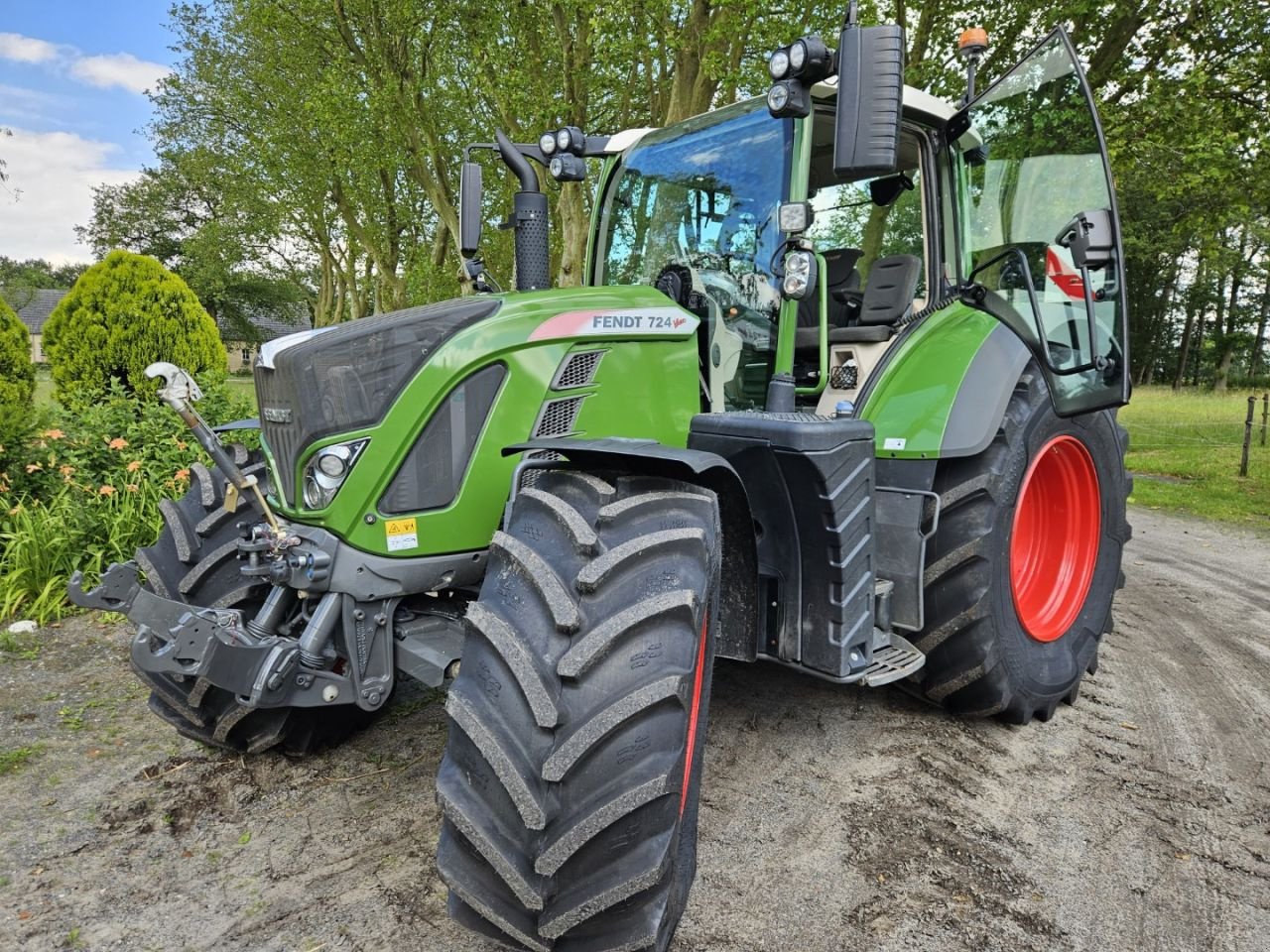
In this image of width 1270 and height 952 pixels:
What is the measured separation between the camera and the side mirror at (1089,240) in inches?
119

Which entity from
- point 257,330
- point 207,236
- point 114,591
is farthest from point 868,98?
point 257,330

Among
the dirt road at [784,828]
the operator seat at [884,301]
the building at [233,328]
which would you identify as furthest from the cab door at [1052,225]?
the building at [233,328]

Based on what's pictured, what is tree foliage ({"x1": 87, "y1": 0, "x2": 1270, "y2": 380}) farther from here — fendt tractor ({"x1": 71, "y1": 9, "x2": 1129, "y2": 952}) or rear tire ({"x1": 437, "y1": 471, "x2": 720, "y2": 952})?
rear tire ({"x1": 437, "y1": 471, "x2": 720, "y2": 952})

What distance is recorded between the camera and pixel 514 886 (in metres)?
1.69

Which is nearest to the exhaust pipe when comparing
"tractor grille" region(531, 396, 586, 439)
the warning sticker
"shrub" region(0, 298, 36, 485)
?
"tractor grille" region(531, 396, 586, 439)

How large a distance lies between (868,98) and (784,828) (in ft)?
7.13

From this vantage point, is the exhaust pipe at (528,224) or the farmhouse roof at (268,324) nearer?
the exhaust pipe at (528,224)

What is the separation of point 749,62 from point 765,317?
32.9ft

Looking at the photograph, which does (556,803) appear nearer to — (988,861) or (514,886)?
(514,886)

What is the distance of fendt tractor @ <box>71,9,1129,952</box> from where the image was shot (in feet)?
5.79

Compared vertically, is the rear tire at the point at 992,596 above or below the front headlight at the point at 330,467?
below

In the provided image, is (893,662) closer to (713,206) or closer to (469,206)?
(713,206)

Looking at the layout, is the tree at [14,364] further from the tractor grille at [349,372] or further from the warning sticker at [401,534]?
the warning sticker at [401,534]

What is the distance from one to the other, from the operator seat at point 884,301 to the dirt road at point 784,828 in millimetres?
1569
